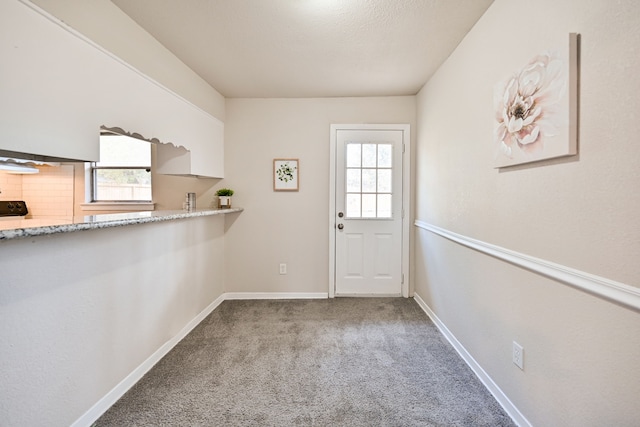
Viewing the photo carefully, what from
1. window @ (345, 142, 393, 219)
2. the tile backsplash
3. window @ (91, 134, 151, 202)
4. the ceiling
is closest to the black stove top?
the tile backsplash

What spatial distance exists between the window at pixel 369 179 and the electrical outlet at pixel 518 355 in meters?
2.09

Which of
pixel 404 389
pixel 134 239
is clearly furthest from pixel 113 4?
pixel 404 389

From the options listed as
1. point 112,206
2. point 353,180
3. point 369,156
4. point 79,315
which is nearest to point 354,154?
point 369,156

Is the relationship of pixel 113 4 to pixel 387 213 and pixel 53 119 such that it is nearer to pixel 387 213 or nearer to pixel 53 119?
pixel 53 119

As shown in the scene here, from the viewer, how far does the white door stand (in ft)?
11.6

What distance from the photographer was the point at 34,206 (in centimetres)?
305

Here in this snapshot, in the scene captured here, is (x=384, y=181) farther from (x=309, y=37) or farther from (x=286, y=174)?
(x=309, y=37)

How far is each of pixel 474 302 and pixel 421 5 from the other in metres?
1.93

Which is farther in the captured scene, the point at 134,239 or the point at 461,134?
the point at 461,134

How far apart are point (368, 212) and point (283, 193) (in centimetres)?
103

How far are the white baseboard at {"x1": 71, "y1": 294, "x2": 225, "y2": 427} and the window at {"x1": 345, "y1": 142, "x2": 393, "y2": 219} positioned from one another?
212 centimetres

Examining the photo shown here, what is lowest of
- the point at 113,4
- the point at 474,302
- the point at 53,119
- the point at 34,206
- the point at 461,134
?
the point at 474,302

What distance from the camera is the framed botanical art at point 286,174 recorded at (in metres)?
3.54

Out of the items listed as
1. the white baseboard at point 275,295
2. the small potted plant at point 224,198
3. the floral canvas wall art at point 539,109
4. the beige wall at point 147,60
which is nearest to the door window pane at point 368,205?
the white baseboard at point 275,295
